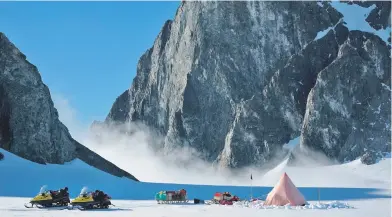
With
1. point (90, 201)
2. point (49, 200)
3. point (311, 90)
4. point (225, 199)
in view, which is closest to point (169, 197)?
point (225, 199)

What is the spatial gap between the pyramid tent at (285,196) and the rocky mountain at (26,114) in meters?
64.1

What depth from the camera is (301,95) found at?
184750 mm

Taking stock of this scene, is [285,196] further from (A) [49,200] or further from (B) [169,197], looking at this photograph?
(A) [49,200]

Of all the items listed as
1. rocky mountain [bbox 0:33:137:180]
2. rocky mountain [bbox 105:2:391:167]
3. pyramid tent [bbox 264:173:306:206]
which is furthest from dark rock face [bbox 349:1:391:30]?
pyramid tent [bbox 264:173:306:206]

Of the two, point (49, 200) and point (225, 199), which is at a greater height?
point (225, 199)

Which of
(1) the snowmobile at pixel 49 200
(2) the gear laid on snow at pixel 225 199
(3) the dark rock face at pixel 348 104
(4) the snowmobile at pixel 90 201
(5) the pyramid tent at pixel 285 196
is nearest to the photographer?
(4) the snowmobile at pixel 90 201

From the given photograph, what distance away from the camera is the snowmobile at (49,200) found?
140 feet

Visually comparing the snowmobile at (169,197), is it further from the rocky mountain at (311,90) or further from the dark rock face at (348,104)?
the dark rock face at (348,104)

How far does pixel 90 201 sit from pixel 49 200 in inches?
172

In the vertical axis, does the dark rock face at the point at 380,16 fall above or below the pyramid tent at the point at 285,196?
above

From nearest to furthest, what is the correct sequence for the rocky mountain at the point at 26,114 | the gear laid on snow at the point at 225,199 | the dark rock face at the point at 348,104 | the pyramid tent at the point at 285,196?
the pyramid tent at the point at 285,196 < the gear laid on snow at the point at 225,199 < the rocky mountain at the point at 26,114 < the dark rock face at the point at 348,104

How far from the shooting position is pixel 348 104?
167625 mm

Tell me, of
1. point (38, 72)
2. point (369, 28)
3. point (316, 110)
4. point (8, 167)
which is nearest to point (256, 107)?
point (316, 110)

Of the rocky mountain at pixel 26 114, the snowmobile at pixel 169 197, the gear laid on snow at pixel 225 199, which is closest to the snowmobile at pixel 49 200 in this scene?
the snowmobile at pixel 169 197
